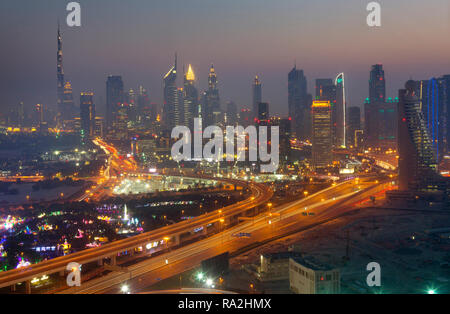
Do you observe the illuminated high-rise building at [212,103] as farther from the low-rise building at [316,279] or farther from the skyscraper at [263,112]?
the low-rise building at [316,279]

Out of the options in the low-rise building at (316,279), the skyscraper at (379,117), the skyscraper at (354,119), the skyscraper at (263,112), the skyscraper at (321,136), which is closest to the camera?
the low-rise building at (316,279)

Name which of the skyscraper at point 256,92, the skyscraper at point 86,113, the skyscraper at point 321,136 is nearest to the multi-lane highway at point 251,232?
the skyscraper at point 321,136

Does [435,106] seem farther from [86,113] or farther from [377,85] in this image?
[86,113]

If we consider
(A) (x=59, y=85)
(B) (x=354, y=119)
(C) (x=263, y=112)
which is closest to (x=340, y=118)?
(B) (x=354, y=119)

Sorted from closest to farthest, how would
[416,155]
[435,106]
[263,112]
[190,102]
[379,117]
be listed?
[416,155]
[435,106]
[263,112]
[379,117]
[190,102]

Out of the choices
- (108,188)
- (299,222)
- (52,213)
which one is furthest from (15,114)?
(299,222)
